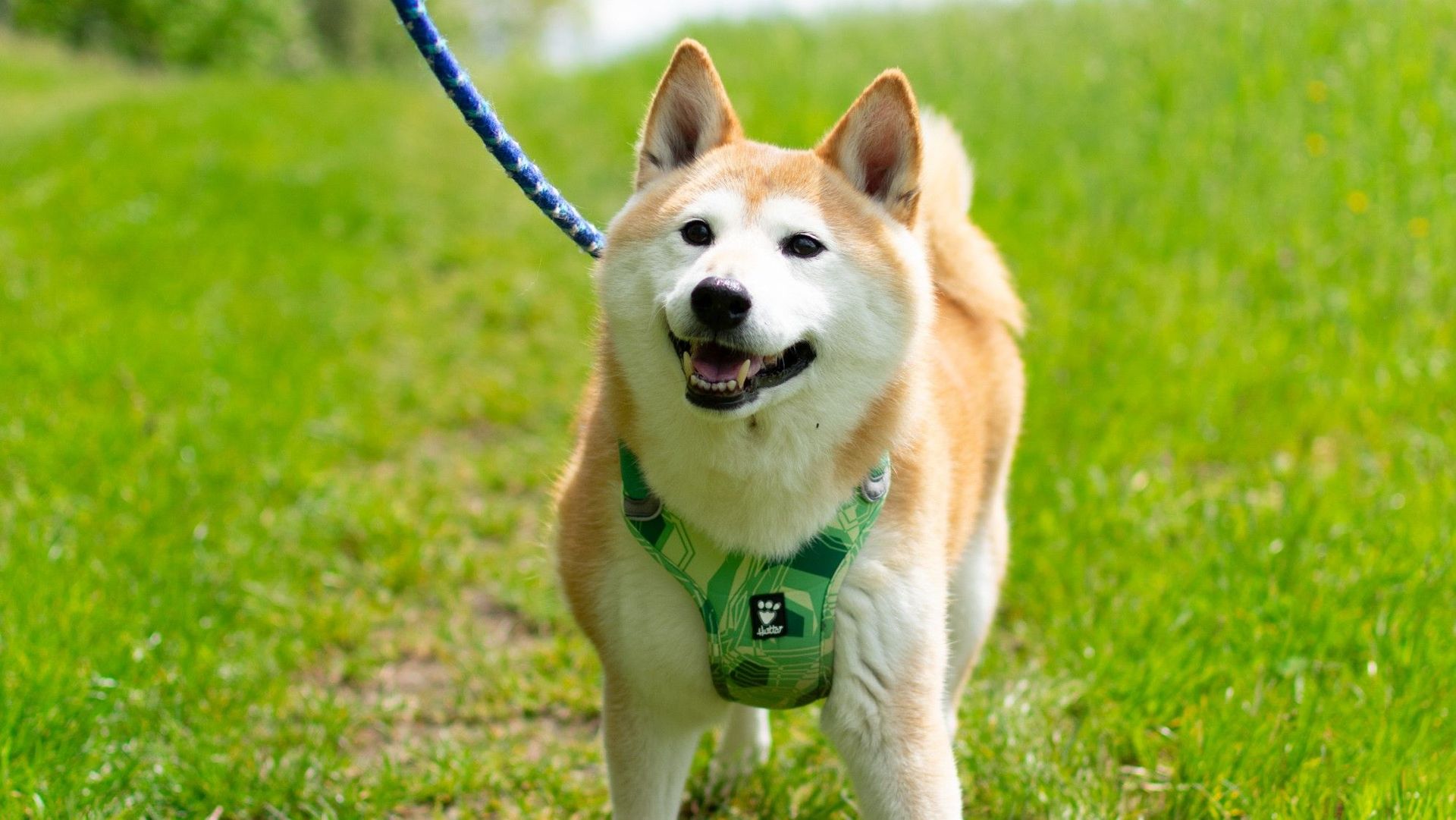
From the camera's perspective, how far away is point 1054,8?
10609mm

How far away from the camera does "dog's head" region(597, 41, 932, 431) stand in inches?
90.4

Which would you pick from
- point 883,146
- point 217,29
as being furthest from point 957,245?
point 217,29

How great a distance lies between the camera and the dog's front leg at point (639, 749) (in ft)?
8.57

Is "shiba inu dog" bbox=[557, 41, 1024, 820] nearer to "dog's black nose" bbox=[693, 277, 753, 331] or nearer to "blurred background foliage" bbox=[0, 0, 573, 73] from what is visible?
"dog's black nose" bbox=[693, 277, 753, 331]

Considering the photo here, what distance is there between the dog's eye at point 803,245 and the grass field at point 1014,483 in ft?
4.90

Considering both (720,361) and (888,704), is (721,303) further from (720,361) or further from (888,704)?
(888,704)

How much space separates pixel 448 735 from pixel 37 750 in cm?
105

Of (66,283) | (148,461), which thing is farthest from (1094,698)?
(66,283)

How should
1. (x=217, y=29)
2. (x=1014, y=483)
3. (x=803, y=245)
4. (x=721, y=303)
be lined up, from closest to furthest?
(x=721, y=303) < (x=803, y=245) < (x=1014, y=483) < (x=217, y=29)

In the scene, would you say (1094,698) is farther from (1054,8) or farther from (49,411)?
(1054,8)

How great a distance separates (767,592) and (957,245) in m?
1.43

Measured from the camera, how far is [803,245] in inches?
98.7

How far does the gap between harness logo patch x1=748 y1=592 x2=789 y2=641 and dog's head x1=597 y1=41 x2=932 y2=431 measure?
15.6 inches

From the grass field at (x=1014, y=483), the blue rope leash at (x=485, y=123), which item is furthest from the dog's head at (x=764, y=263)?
the grass field at (x=1014, y=483)
